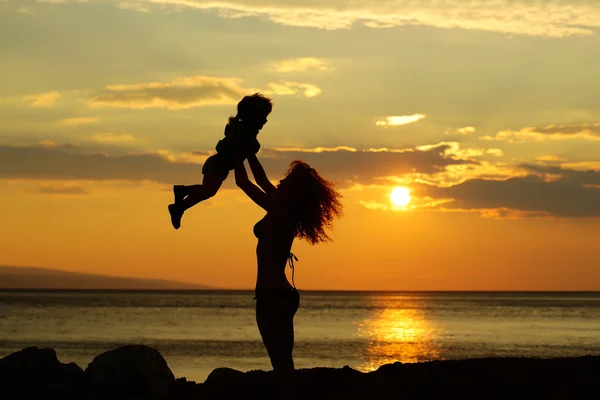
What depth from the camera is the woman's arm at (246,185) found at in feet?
28.3

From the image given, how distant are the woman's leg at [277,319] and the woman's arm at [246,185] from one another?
927mm

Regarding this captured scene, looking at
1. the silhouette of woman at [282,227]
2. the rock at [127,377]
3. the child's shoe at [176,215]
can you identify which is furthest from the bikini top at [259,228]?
the rock at [127,377]

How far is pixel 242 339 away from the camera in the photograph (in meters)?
47.5

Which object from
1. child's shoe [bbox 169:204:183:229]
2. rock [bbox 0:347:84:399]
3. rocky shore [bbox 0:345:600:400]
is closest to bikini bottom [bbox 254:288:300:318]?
rocky shore [bbox 0:345:600:400]

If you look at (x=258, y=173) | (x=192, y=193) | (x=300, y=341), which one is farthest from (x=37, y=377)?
(x=300, y=341)

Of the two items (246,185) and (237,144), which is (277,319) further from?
(237,144)

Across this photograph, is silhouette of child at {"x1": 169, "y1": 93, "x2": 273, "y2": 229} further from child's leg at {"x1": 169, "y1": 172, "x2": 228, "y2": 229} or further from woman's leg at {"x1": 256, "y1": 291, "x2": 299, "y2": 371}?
woman's leg at {"x1": 256, "y1": 291, "x2": 299, "y2": 371}

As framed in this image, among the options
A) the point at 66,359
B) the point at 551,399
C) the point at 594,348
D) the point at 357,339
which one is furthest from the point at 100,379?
the point at 357,339

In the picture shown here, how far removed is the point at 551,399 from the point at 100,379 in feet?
14.0

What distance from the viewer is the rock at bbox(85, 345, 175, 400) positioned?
9.20m

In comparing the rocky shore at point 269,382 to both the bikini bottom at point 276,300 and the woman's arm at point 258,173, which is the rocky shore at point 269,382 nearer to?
the bikini bottom at point 276,300

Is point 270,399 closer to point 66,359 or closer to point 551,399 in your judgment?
point 551,399

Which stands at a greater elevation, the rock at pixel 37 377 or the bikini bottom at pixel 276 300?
the bikini bottom at pixel 276 300

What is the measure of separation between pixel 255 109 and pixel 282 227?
3.59 ft
